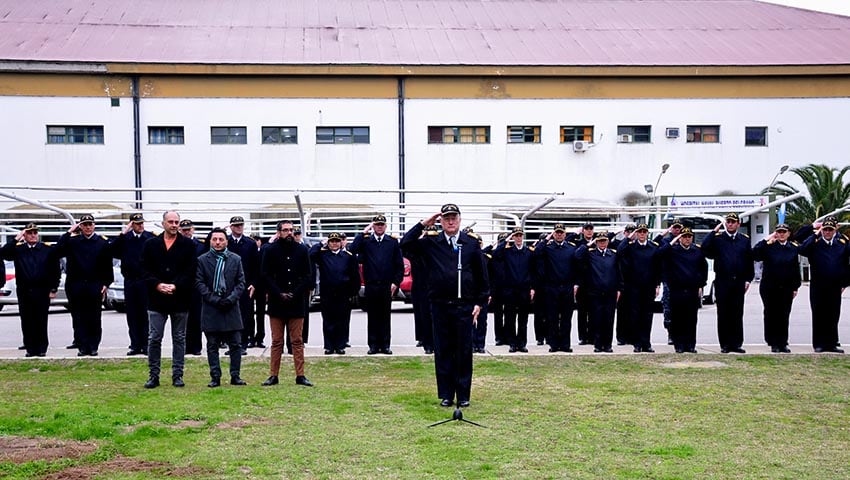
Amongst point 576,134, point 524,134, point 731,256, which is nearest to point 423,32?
point 524,134

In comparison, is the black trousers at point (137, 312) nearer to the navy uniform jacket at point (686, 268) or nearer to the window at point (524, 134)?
the navy uniform jacket at point (686, 268)

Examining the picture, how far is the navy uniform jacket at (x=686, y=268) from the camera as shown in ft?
45.3

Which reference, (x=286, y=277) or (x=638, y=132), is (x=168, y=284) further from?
(x=638, y=132)

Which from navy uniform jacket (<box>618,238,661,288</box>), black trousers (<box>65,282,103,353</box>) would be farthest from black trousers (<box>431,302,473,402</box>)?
black trousers (<box>65,282,103,353</box>)

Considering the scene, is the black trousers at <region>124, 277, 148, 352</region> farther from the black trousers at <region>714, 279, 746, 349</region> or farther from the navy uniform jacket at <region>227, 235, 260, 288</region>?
the black trousers at <region>714, 279, 746, 349</region>

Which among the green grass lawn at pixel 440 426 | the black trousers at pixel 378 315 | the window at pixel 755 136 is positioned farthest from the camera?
the window at pixel 755 136

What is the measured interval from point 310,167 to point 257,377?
25.3m

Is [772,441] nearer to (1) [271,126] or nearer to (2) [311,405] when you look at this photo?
(2) [311,405]

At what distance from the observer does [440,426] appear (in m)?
8.15

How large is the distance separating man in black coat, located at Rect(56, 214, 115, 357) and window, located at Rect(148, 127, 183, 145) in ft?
74.5

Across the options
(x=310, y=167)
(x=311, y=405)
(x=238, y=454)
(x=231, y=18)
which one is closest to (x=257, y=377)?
(x=311, y=405)

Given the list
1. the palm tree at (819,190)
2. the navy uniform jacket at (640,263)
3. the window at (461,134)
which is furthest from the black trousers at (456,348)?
the palm tree at (819,190)

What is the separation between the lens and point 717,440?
7.61m

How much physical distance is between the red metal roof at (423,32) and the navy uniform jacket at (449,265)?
2709cm
